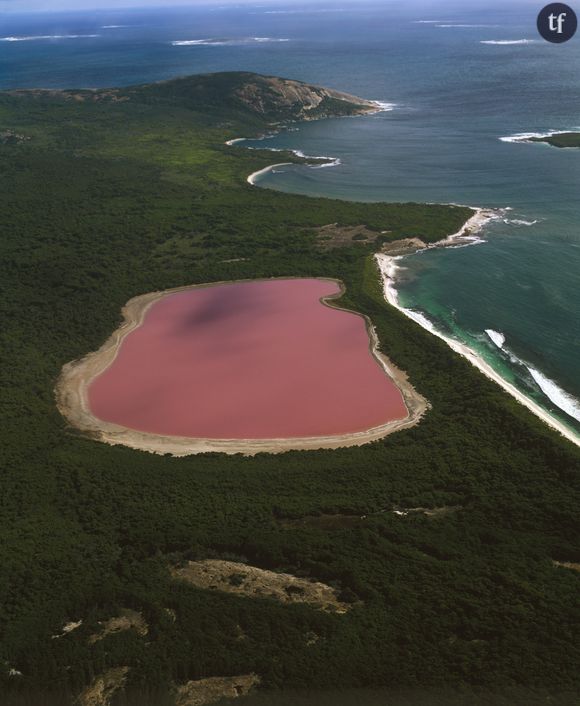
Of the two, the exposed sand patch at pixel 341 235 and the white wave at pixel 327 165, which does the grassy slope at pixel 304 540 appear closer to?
the exposed sand patch at pixel 341 235

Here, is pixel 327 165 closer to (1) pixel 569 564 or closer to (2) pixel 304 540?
(2) pixel 304 540

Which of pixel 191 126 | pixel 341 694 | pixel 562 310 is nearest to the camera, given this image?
pixel 341 694

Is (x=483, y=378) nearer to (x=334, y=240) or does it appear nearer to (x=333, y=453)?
(x=333, y=453)

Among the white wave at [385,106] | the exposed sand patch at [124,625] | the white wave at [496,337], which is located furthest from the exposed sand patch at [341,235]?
the white wave at [385,106]

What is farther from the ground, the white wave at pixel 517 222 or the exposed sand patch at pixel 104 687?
the white wave at pixel 517 222

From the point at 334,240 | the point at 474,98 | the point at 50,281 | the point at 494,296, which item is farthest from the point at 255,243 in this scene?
the point at 474,98

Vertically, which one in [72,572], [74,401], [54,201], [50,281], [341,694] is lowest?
[341,694]

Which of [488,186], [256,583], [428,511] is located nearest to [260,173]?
[488,186]
